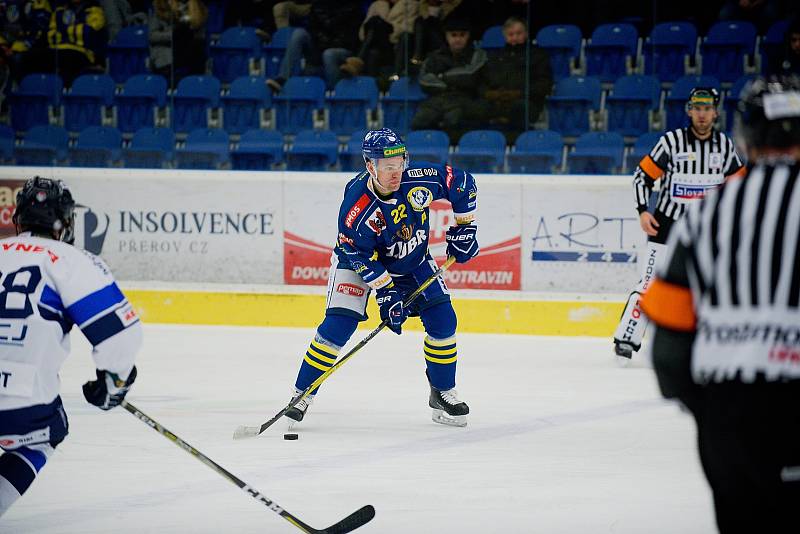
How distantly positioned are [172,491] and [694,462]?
1.74 metres

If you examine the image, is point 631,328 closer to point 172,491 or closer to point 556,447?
point 556,447

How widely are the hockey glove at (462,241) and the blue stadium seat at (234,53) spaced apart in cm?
339

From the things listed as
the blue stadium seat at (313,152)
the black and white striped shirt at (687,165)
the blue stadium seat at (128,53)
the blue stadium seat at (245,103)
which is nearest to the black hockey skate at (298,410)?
the black and white striped shirt at (687,165)

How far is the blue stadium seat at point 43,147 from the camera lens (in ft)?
25.0

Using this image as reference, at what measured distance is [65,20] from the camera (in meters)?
7.83

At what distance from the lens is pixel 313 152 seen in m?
7.34

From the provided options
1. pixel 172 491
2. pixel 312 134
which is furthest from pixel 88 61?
pixel 172 491

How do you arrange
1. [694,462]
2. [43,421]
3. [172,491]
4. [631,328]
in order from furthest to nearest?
1. [631,328]
2. [694,462]
3. [172,491]
4. [43,421]

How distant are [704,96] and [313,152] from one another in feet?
8.95

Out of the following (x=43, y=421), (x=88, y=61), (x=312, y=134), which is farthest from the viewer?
(x=88, y=61)

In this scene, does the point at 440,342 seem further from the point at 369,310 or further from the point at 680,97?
the point at 680,97

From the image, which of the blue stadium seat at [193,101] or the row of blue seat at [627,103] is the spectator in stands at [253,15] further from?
the row of blue seat at [627,103]

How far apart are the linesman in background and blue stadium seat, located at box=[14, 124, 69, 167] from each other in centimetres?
642

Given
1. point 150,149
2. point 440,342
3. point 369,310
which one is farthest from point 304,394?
point 150,149
